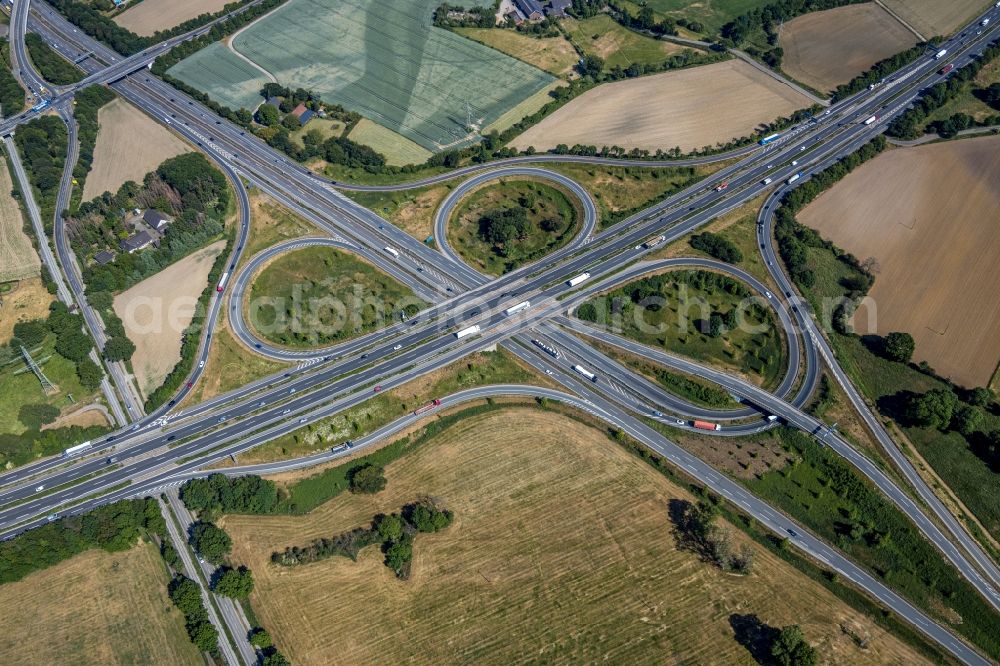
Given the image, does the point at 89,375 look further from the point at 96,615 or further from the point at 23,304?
the point at 96,615

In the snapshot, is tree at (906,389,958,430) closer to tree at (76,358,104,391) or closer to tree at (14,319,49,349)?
tree at (76,358,104,391)

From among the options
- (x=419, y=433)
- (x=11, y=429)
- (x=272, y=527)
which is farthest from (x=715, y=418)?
(x=11, y=429)

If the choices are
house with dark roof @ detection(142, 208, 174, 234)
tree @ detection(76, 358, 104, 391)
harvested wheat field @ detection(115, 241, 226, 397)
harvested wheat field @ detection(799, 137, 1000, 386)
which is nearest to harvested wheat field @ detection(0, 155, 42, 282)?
house with dark roof @ detection(142, 208, 174, 234)

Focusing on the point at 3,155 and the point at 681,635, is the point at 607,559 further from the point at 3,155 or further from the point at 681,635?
the point at 3,155

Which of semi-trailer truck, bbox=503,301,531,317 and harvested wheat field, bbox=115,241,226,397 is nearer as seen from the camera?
harvested wheat field, bbox=115,241,226,397

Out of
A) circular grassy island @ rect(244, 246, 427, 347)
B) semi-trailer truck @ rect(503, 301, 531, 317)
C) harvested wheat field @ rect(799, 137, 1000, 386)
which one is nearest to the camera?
harvested wheat field @ rect(799, 137, 1000, 386)

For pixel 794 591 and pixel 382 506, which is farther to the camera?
pixel 382 506
